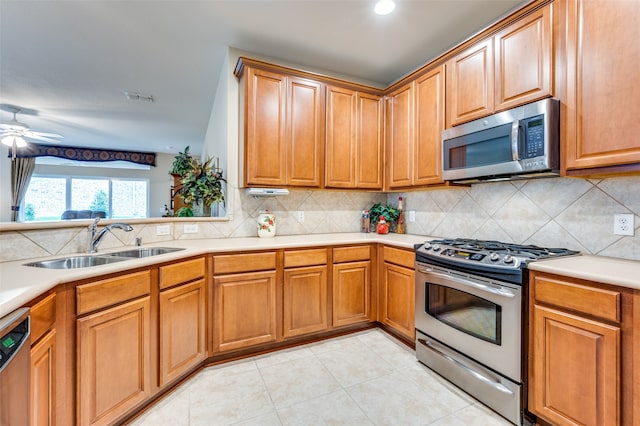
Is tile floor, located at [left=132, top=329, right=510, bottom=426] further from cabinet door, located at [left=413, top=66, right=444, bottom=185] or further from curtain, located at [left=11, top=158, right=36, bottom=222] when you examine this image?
curtain, located at [left=11, top=158, right=36, bottom=222]

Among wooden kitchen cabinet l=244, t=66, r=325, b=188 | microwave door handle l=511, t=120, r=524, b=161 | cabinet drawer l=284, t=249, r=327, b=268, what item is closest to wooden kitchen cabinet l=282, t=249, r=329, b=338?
cabinet drawer l=284, t=249, r=327, b=268

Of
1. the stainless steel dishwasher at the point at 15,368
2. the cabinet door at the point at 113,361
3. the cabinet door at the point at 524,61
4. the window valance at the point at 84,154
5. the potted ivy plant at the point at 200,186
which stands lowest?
the cabinet door at the point at 113,361

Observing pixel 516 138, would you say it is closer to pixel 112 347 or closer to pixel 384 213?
pixel 384 213

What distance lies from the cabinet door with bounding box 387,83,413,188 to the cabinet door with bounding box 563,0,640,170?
1.24 metres

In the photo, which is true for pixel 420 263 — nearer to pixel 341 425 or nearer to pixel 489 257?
pixel 489 257

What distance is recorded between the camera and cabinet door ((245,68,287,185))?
8.12 ft

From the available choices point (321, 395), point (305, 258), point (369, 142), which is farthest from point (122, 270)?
point (369, 142)

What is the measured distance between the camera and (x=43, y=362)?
45.3 inches

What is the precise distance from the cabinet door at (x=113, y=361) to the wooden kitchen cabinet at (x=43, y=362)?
121mm

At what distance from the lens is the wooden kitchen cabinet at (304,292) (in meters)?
2.37

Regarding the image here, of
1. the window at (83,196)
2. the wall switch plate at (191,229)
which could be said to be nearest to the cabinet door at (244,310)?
the wall switch plate at (191,229)

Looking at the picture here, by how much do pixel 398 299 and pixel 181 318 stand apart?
5.64 ft

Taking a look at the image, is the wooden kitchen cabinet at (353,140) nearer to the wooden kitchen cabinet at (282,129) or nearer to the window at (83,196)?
the wooden kitchen cabinet at (282,129)

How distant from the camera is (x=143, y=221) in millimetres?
2234
